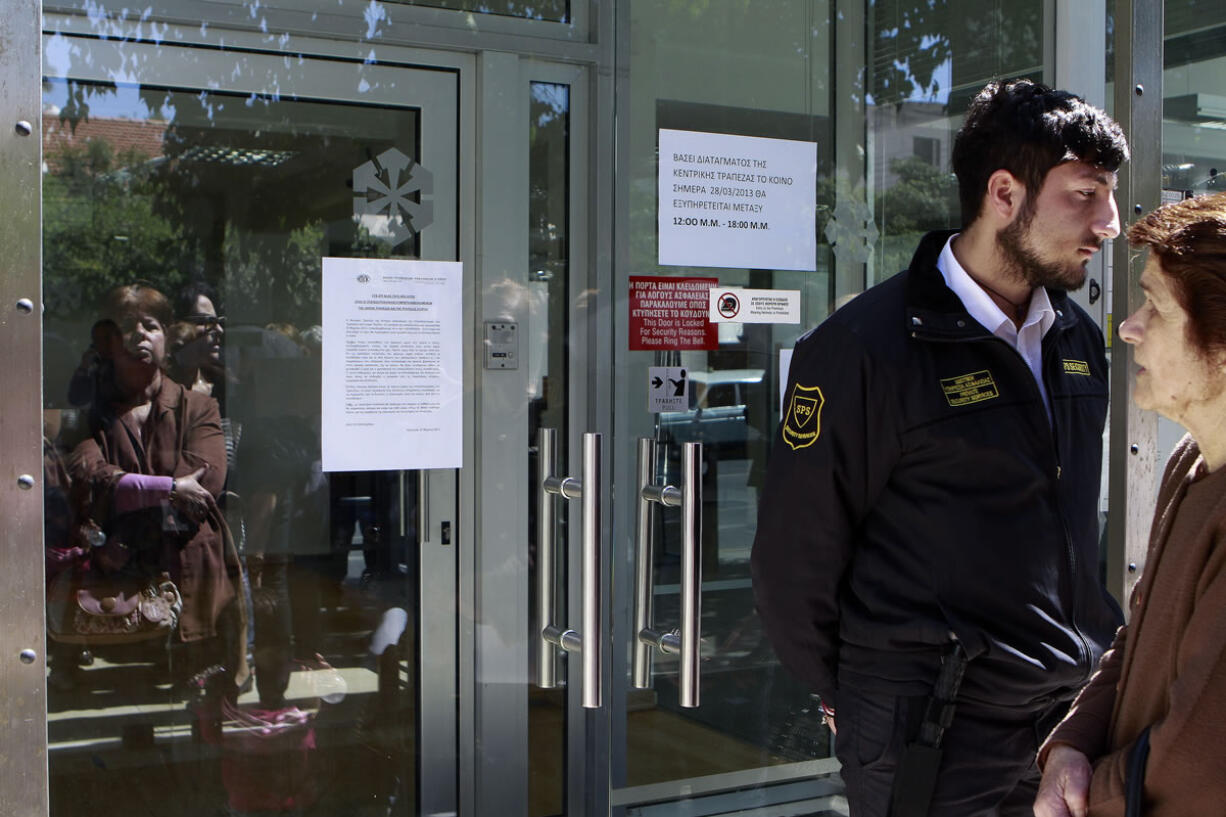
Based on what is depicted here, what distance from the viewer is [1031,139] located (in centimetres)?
259

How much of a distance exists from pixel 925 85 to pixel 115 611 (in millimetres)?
2820

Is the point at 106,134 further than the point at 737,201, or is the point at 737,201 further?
the point at 737,201

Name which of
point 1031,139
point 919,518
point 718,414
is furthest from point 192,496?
point 1031,139

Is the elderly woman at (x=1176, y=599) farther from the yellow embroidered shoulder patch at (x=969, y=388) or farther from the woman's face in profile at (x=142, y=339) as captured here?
the woman's face in profile at (x=142, y=339)

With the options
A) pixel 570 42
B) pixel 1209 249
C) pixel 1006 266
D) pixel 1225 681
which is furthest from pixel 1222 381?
pixel 570 42

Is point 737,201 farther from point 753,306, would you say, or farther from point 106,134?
point 106,134

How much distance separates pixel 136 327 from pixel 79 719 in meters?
1.01

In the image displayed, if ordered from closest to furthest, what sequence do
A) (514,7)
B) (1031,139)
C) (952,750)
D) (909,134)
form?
1. (952,750)
2. (1031,139)
3. (514,7)
4. (909,134)

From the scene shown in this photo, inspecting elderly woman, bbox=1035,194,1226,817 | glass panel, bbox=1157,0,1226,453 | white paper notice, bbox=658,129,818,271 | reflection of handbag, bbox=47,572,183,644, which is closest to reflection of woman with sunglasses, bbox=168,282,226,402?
reflection of handbag, bbox=47,572,183,644

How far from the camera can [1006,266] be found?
8.52 ft

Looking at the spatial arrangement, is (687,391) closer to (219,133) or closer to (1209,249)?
(219,133)

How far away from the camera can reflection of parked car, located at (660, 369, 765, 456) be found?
3.87 m

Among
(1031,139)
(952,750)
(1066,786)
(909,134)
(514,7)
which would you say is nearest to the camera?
(1066,786)

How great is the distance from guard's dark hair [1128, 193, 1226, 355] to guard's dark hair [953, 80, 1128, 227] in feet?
2.36
